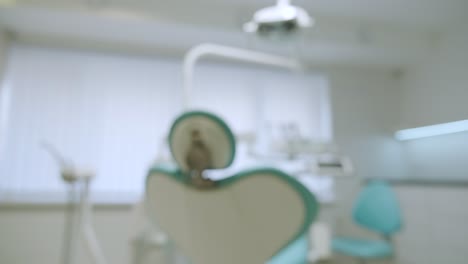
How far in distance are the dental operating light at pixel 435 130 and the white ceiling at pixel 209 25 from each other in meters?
0.25

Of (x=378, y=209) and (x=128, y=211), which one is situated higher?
(x=378, y=209)

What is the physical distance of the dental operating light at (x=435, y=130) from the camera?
0.63m

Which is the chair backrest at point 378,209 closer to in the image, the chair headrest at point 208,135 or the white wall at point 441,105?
the white wall at point 441,105

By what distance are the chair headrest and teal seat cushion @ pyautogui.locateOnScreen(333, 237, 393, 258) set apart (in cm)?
83

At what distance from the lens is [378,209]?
4.79 ft

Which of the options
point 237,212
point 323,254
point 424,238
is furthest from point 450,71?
point 323,254

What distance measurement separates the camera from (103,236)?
6.93ft

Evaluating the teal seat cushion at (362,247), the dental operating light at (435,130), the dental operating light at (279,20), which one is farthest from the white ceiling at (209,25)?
the teal seat cushion at (362,247)

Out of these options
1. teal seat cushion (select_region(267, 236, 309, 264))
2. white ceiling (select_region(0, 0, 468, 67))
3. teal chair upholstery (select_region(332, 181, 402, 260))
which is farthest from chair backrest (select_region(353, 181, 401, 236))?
white ceiling (select_region(0, 0, 468, 67))

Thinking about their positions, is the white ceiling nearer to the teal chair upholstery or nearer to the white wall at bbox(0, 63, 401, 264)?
the white wall at bbox(0, 63, 401, 264)

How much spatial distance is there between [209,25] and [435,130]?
148cm

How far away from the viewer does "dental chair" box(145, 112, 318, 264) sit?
23.1 inches

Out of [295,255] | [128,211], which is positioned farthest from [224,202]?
[128,211]

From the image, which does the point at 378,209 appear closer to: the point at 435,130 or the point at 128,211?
the point at 435,130
